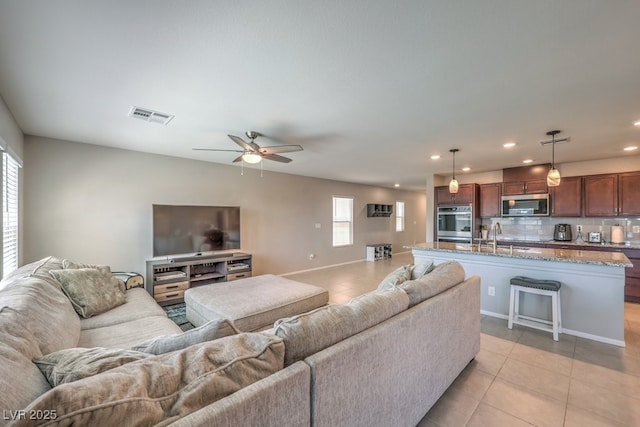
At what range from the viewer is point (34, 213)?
11.9 ft

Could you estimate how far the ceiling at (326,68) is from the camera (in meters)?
1.46

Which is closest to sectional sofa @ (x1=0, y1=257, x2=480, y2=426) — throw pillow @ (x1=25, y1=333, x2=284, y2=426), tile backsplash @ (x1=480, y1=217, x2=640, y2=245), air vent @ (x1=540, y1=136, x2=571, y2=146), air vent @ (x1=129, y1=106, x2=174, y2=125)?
throw pillow @ (x1=25, y1=333, x2=284, y2=426)

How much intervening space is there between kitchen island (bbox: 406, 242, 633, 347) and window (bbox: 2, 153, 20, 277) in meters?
5.14

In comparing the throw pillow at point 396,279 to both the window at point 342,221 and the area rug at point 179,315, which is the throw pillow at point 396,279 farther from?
the window at point 342,221

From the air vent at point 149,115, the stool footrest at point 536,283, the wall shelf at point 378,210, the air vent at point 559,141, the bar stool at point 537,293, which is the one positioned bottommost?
the bar stool at point 537,293

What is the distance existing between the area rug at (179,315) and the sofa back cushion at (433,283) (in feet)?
9.13

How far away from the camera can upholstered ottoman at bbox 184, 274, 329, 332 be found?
2.70 m

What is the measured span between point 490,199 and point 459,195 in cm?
61

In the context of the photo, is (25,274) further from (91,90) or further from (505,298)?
(505,298)

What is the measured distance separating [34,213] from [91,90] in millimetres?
2478

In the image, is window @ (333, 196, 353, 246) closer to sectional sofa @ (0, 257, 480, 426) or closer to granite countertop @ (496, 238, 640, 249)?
granite countertop @ (496, 238, 640, 249)

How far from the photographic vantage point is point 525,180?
18.1ft

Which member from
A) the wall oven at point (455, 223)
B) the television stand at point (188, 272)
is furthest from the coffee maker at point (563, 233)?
the television stand at point (188, 272)

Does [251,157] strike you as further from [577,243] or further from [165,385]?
[577,243]
